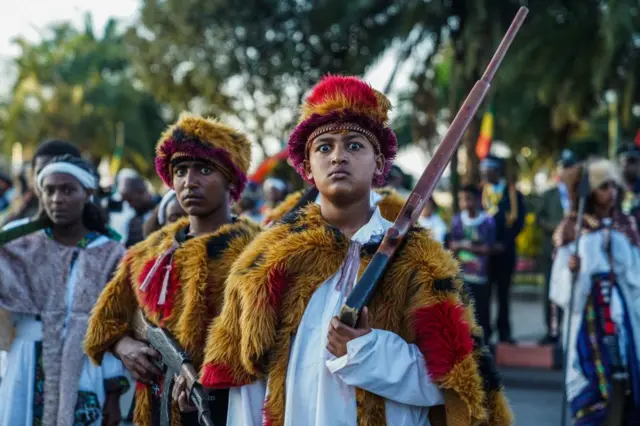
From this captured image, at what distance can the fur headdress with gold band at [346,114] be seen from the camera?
303 centimetres

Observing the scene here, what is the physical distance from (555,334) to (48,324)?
22.0ft

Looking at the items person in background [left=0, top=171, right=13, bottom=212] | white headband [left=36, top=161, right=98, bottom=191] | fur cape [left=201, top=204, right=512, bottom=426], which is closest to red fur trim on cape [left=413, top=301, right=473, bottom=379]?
fur cape [left=201, top=204, right=512, bottom=426]

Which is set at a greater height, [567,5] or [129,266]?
[567,5]

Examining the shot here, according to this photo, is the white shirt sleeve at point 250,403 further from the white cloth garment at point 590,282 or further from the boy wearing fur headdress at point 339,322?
the white cloth garment at point 590,282

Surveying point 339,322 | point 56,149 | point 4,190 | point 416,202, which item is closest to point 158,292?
point 339,322

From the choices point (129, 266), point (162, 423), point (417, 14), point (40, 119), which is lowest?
point (162, 423)

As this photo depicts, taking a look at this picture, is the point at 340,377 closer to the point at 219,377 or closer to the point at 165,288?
the point at 219,377

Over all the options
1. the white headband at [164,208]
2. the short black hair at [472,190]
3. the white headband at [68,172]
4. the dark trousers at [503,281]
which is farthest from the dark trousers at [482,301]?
the white headband at [68,172]

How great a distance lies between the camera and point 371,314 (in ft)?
9.32

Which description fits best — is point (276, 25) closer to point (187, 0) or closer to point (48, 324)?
point (187, 0)

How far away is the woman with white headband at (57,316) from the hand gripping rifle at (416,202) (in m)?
2.20

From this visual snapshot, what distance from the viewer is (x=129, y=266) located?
4.11 m

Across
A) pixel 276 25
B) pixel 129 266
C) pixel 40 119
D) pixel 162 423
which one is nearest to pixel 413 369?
pixel 162 423

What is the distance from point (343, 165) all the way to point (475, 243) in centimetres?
701
